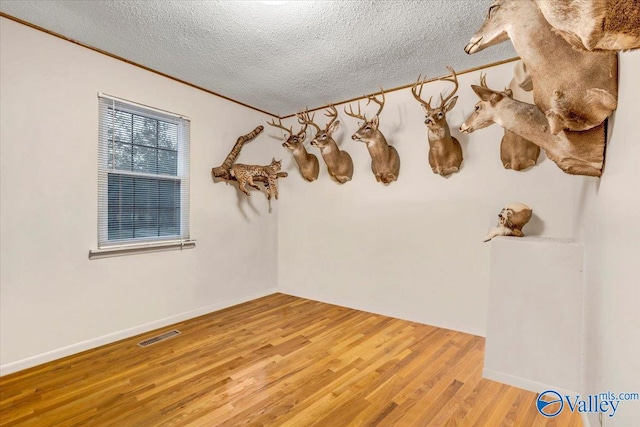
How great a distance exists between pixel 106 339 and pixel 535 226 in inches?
168

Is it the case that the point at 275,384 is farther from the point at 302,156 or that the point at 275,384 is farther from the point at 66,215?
the point at 302,156

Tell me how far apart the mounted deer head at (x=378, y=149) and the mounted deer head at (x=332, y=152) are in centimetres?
39

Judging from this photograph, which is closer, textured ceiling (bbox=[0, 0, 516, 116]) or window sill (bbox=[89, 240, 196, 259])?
textured ceiling (bbox=[0, 0, 516, 116])

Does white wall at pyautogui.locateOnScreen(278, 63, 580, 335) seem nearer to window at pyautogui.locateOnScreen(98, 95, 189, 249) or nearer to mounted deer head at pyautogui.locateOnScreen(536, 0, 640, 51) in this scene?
window at pyautogui.locateOnScreen(98, 95, 189, 249)

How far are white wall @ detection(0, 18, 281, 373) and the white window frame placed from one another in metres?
0.07

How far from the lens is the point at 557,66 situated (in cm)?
131

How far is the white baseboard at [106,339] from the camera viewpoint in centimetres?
246

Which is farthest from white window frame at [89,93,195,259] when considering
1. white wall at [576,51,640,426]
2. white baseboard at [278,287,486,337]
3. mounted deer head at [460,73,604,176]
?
white wall at [576,51,640,426]

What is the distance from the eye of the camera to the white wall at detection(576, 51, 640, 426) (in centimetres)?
85

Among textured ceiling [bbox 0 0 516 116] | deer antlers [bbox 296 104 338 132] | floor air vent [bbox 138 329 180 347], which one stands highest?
textured ceiling [bbox 0 0 516 116]

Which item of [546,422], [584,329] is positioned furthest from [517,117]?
[546,422]

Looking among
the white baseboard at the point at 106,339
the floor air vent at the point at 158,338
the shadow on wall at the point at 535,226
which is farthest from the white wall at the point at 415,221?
the floor air vent at the point at 158,338

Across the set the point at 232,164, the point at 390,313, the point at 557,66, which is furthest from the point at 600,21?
the point at 232,164

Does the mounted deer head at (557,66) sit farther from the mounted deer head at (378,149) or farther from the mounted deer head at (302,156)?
the mounted deer head at (302,156)
